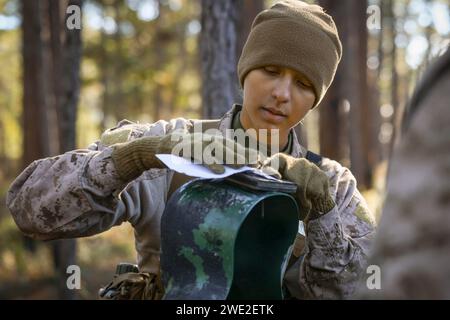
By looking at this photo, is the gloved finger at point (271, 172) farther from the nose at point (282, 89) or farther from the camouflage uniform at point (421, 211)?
the camouflage uniform at point (421, 211)

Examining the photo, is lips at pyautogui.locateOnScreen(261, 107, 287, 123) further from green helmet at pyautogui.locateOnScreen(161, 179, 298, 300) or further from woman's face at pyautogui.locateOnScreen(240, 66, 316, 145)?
green helmet at pyautogui.locateOnScreen(161, 179, 298, 300)

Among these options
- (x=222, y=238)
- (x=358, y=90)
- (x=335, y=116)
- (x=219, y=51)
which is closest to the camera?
(x=222, y=238)

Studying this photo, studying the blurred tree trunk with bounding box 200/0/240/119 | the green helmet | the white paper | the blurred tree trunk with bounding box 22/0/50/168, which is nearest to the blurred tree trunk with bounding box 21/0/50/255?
the blurred tree trunk with bounding box 22/0/50/168

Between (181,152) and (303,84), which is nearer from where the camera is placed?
(181,152)

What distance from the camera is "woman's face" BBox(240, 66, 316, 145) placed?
2992 mm

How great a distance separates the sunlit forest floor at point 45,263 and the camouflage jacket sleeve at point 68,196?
5.11m

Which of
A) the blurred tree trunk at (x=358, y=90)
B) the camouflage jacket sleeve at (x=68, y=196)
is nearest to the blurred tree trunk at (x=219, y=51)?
the camouflage jacket sleeve at (x=68, y=196)

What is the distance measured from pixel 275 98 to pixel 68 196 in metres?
1.12

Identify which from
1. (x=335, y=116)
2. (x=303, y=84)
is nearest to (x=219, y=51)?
(x=303, y=84)

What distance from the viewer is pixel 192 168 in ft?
6.93

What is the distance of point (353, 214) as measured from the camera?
304cm

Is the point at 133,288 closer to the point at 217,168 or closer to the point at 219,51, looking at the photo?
the point at 217,168
